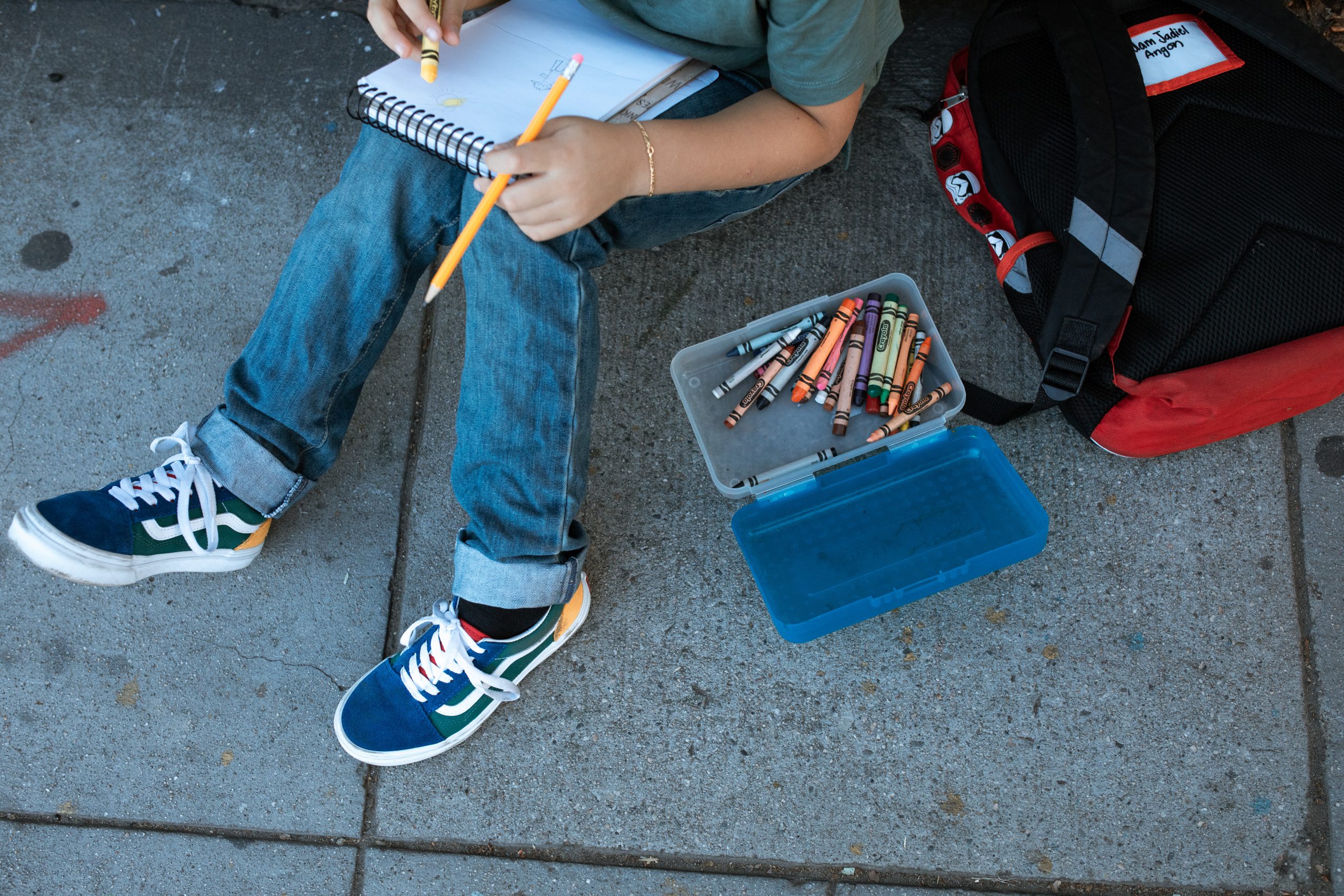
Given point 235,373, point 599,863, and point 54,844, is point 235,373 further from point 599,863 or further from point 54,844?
point 599,863

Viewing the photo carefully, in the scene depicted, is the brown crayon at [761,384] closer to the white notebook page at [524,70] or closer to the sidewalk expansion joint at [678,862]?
the white notebook page at [524,70]

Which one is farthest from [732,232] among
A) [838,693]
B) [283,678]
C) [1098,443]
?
[283,678]

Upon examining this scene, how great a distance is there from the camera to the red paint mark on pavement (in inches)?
75.9

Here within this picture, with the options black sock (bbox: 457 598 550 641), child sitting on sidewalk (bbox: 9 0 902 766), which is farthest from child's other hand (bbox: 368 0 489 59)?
black sock (bbox: 457 598 550 641)

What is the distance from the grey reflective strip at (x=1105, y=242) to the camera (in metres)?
1.48

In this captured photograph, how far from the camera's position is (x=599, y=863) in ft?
5.32

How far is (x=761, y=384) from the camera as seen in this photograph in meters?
1.70

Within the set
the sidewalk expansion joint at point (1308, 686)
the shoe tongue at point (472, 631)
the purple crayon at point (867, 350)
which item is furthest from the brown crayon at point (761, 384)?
the sidewalk expansion joint at point (1308, 686)

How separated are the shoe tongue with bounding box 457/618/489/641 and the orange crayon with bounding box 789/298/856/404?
2.49 ft

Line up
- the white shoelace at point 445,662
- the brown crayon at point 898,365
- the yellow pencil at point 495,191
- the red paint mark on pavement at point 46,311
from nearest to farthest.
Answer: the yellow pencil at point 495,191
the white shoelace at point 445,662
the brown crayon at point 898,365
the red paint mark on pavement at point 46,311

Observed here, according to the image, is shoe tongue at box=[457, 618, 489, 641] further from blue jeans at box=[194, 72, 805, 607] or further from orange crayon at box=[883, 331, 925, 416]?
orange crayon at box=[883, 331, 925, 416]

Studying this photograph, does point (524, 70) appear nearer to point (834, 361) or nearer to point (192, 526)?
point (834, 361)

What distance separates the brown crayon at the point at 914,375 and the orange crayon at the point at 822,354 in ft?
0.51

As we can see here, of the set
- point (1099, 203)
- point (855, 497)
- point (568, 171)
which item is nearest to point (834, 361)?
point (855, 497)
